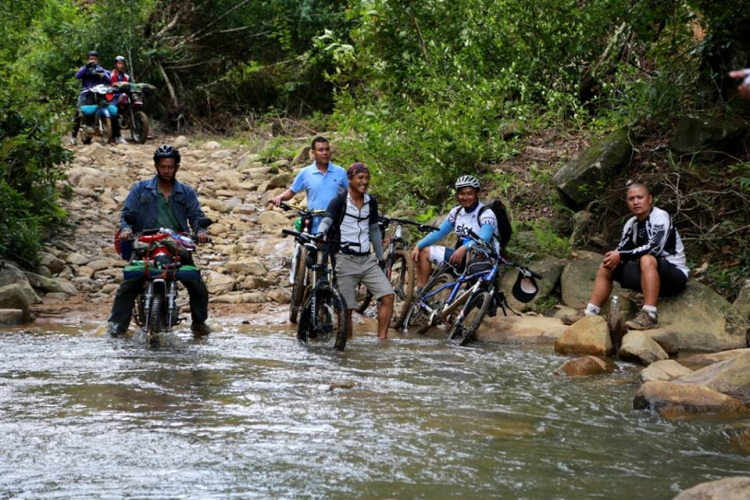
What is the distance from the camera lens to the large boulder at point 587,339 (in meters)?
8.64

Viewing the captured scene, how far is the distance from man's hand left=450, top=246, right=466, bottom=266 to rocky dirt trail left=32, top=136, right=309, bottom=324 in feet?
7.74

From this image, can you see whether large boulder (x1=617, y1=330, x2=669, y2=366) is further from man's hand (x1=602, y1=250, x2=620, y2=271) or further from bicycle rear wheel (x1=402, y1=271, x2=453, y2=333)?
bicycle rear wheel (x1=402, y1=271, x2=453, y2=333)

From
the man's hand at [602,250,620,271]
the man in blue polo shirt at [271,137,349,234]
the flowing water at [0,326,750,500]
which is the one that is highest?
the man in blue polo shirt at [271,137,349,234]

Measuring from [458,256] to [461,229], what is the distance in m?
0.29

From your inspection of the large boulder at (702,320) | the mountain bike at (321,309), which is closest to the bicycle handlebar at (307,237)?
the mountain bike at (321,309)

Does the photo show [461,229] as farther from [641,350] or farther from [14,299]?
[14,299]

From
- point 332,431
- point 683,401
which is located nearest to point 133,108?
point 332,431

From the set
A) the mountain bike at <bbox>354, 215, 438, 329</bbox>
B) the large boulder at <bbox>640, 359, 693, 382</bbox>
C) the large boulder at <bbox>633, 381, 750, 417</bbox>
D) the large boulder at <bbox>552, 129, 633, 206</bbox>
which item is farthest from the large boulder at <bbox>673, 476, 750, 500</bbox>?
the large boulder at <bbox>552, 129, 633, 206</bbox>

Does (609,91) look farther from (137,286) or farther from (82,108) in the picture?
(82,108)

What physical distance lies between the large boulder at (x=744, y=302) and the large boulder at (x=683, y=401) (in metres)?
3.58

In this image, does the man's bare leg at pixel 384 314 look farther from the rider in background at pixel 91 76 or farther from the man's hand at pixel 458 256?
the rider in background at pixel 91 76

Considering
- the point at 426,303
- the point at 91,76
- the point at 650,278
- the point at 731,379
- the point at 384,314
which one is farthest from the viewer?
the point at 91,76

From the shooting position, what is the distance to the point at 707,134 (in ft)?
37.9

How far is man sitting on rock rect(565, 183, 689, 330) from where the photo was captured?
363 inches
